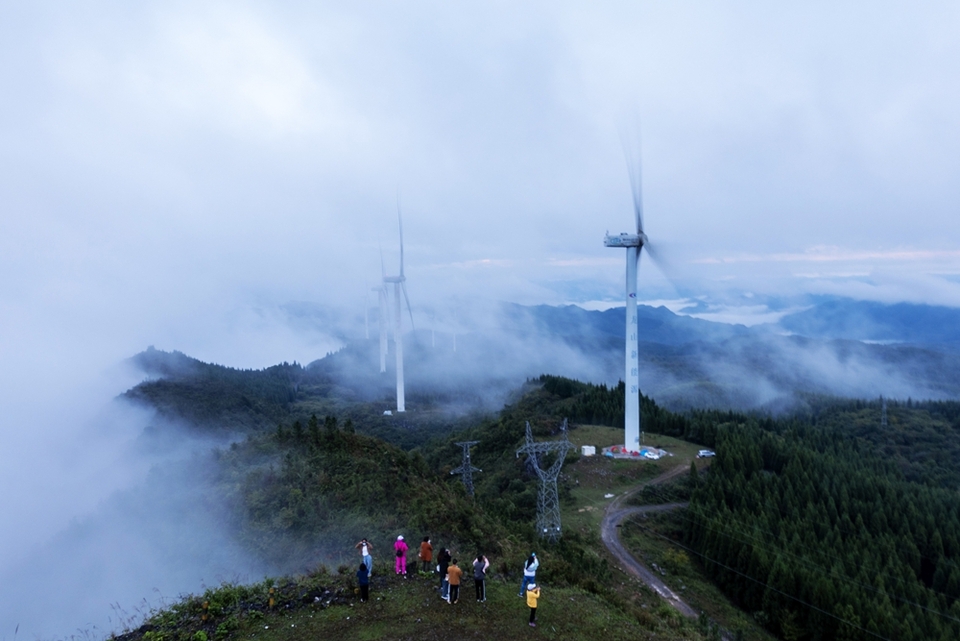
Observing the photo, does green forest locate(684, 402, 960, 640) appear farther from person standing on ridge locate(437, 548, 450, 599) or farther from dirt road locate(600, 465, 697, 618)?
person standing on ridge locate(437, 548, 450, 599)

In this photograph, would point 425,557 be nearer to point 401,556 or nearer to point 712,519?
point 401,556

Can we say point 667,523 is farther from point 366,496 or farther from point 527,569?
point 527,569

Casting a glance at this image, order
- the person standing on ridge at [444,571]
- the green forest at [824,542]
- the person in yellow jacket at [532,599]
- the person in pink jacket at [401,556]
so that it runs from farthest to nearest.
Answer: the green forest at [824,542], the person in pink jacket at [401,556], the person standing on ridge at [444,571], the person in yellow jacket at [532,599]

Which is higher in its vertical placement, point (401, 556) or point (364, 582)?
point (364, 582)

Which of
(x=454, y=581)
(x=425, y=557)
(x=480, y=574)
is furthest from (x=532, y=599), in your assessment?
(x=425, y=557)

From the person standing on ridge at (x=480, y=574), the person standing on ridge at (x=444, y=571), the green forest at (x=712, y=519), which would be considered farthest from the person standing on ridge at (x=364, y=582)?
the green forest at (x=712, y=519)

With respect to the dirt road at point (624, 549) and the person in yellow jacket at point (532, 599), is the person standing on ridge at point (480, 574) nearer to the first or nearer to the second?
the person in yellow jacket at point (532, 599)
